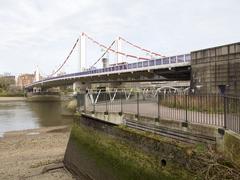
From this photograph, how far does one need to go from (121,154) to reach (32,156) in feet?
28.7

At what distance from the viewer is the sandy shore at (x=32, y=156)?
1299cm

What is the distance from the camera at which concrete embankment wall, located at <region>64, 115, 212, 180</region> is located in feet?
23.7

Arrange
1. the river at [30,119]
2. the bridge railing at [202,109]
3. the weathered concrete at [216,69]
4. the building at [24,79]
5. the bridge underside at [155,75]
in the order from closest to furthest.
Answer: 1. the bridge railing at [202,109]
2. the weathered concrete at [216,69]
3. the river at [30,119]
4. the bridge underside at [155,75]
5. the building at [24,79]

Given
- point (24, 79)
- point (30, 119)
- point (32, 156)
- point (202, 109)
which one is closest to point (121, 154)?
point (202, 109)

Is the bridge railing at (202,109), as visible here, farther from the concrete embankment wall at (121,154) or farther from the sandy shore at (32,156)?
the sandy shore at (32,156)

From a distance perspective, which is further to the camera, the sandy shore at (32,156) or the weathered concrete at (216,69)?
the weathered concrete at (216,69)

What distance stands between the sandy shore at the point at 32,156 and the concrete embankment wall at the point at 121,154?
3.23ft

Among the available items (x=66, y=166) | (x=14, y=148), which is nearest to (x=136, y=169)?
(x=66, y=166)

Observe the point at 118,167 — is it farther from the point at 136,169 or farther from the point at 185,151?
the point at 185,151

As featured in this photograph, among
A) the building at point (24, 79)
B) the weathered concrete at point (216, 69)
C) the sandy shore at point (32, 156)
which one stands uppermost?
the building at point (24, 79)

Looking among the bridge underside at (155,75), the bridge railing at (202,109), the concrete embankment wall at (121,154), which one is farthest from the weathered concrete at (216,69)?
the bridge underside at (155,75)

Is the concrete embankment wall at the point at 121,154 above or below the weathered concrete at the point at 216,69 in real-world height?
below

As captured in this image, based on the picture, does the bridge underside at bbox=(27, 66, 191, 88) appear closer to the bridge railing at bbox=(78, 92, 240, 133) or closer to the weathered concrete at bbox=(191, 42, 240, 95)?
the weathered concrete at bbox=(191, 42, 240, 95)

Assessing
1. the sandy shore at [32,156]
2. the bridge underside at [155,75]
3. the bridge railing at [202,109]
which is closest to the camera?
the bridge railing at [202,109]
